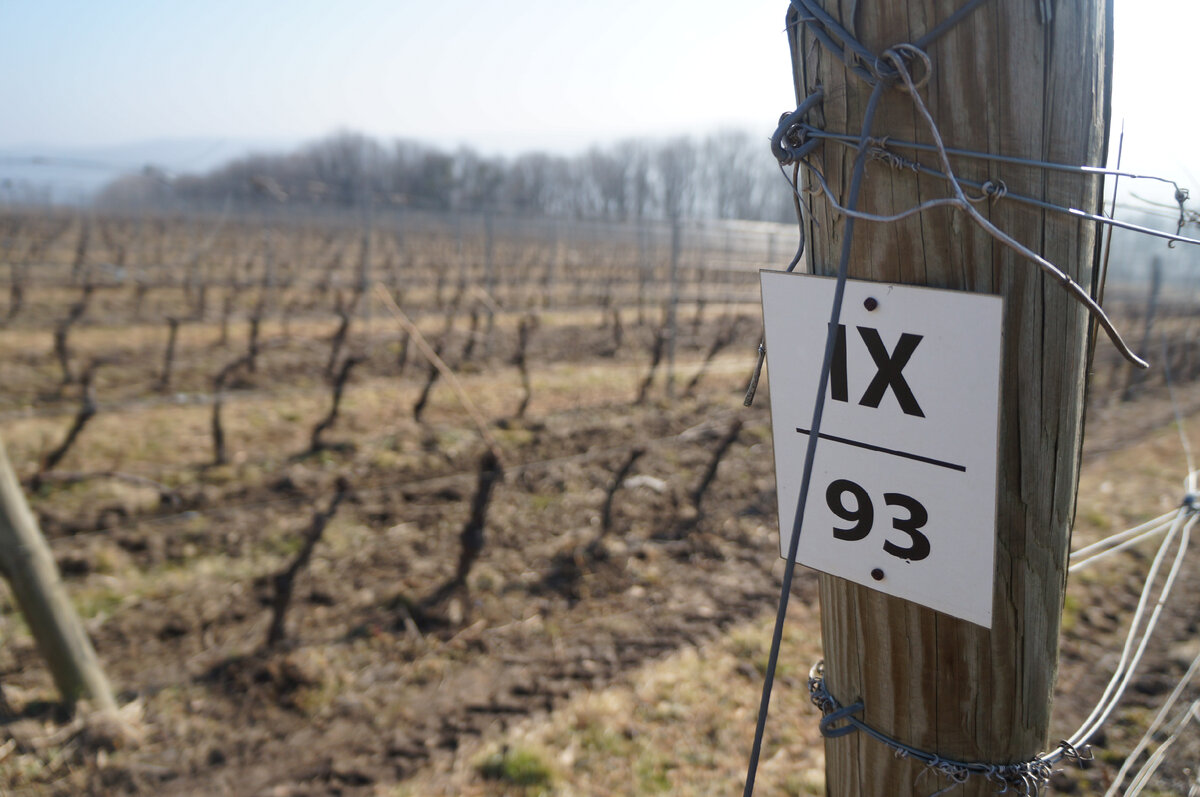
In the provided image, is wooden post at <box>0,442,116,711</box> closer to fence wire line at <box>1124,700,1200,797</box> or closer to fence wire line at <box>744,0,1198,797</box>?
fence wire line at <box>744,0,1198,797</box>

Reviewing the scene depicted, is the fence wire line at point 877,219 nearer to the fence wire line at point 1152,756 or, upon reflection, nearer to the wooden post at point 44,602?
the fence wire line at point 1152,756

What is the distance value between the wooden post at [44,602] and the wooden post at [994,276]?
2.73 metres

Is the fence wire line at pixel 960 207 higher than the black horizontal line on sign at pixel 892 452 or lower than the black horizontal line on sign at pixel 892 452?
higher

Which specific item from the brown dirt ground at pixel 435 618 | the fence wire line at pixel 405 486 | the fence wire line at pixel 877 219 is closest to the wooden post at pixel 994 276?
the fence wire line at pixel 877 219

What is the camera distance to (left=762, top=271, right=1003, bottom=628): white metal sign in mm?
874

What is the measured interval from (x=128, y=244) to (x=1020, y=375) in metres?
28.3

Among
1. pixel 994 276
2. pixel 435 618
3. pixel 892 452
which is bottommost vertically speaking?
pixel 435 618

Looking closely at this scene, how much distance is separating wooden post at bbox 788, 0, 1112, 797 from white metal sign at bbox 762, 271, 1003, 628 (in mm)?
47

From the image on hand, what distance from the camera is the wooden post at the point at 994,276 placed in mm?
842

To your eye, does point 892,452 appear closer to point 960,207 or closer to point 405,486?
point 960,207

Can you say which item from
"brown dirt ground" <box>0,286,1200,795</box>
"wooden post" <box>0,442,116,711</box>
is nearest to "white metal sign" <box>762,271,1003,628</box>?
"brown dirt ground" <box>0,286,1200,795</box>

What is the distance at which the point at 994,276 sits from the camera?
34.5 inches

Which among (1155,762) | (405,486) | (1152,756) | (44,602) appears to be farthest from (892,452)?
(405,486)

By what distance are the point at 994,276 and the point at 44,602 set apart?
10.3 ft
